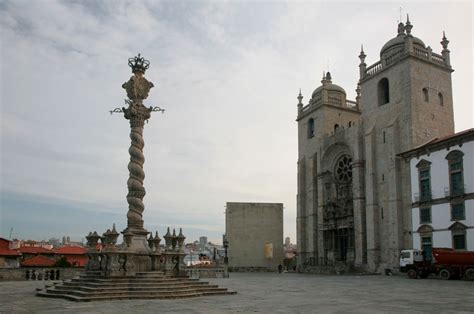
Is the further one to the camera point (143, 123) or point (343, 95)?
point (343, 95)

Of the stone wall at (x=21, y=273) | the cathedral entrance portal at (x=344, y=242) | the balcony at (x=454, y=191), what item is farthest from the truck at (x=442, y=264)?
the stone wall at (x=21, y=273)

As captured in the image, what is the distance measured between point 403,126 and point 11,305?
32.3 metres

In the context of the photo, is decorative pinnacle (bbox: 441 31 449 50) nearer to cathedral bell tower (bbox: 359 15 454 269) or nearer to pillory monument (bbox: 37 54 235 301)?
cathedral bell tower (bbox: 359 15 454 269)

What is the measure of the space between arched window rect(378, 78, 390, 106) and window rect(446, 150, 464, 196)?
32.7 feet

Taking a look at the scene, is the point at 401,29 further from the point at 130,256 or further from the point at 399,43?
the point at 130,256

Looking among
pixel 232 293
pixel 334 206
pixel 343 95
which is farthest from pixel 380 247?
pixel 232 293

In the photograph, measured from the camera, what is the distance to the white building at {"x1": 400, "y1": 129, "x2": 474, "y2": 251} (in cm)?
3141

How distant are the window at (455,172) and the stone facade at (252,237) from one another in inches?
1114

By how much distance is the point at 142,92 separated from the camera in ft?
73.9

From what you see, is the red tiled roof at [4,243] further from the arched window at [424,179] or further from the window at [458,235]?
→ the window at [458,235]

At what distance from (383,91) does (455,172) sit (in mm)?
12081

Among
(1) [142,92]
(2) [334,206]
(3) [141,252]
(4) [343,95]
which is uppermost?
(4) [343,95]

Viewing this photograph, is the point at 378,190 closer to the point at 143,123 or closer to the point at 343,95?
the point at 343,95

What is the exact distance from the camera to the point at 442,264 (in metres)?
27.9
